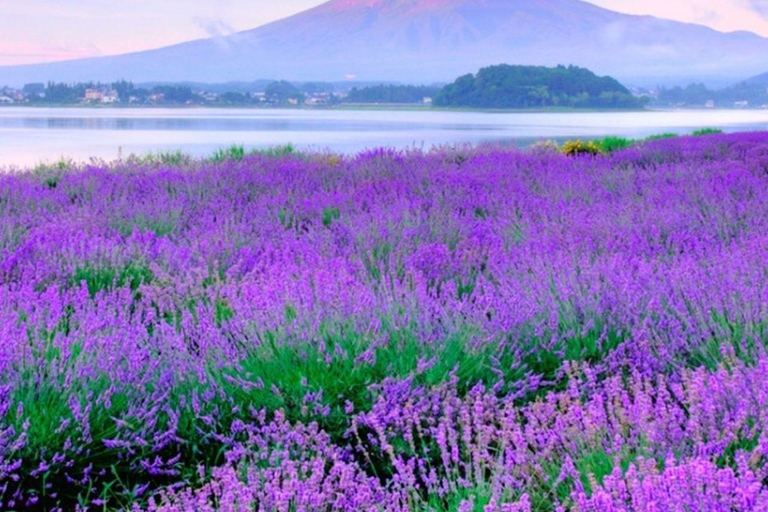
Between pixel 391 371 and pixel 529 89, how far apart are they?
96.2 m

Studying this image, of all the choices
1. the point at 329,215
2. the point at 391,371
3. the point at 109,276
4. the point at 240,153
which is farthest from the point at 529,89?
the point at 391,371

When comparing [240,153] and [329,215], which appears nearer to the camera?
[329,215]

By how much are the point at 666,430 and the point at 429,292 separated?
202 cm

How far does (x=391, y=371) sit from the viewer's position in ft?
9.66

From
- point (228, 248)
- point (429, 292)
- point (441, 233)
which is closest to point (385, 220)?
point (441, 233)

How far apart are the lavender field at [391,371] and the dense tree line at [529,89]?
92874 millimetres

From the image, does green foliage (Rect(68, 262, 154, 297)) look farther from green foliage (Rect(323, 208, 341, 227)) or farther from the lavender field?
green foliage (Rect(323, 208, 341, 227))

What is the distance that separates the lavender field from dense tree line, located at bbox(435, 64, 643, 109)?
92.9 meters

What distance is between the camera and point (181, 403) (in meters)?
2.76

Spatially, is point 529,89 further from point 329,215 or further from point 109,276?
point 109,276

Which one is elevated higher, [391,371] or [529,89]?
[529,89]

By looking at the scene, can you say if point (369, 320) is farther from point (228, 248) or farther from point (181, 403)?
point (228, 248)

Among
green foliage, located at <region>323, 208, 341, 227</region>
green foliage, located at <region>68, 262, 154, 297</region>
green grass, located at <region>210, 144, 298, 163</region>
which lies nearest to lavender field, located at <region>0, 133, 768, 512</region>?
green foliage, located at <region>68, 262, 154, 297</region>

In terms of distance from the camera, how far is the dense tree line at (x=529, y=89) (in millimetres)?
96125
